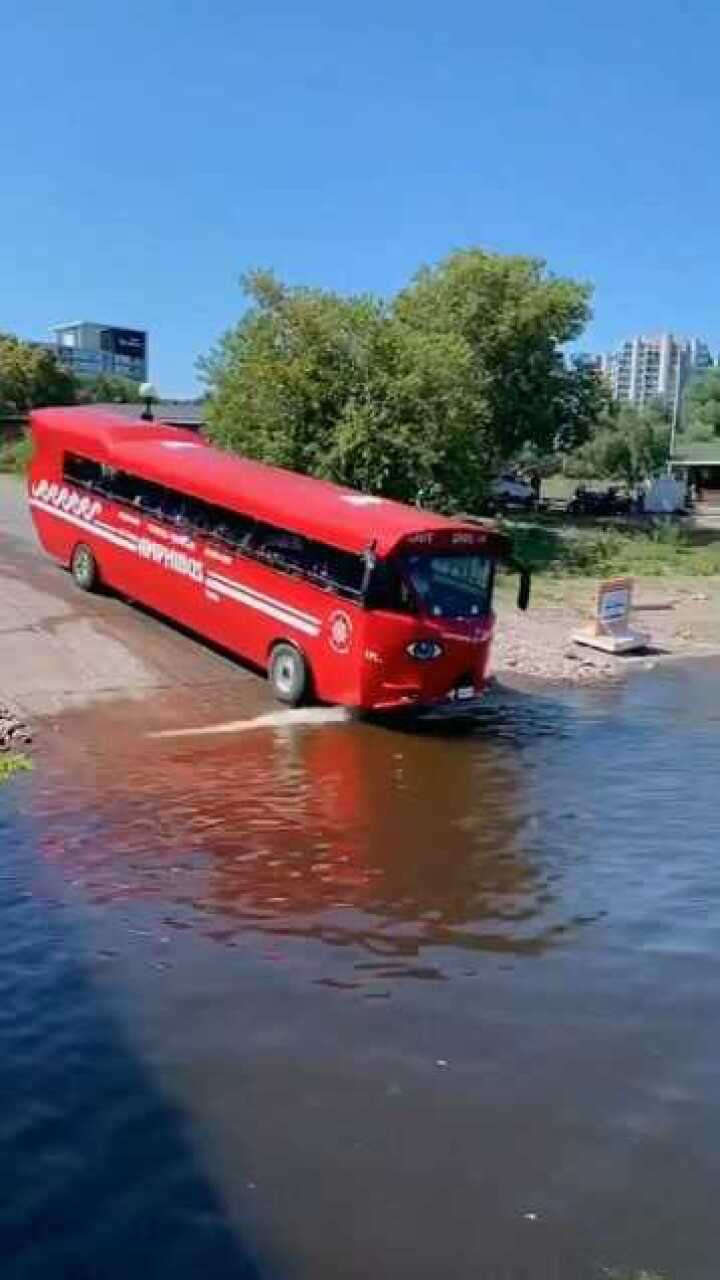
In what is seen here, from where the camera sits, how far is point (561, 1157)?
6.65 m

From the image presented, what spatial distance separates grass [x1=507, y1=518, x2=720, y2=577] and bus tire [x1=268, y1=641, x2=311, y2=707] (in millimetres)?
15072

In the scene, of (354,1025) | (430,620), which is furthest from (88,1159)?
(430,620)

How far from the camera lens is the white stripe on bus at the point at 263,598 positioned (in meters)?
17.8

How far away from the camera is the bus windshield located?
1684 cm

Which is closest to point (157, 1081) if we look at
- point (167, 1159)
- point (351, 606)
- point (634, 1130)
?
point (167, 1159)

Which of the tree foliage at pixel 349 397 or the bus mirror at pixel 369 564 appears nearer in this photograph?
the bus mirror at pixel 369 564

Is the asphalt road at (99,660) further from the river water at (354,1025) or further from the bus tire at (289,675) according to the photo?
the river water at (354,1025)

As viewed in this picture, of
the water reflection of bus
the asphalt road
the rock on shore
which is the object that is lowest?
the water reflection of bus

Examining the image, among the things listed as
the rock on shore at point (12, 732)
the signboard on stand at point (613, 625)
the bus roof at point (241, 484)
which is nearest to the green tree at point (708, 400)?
the signboard on stand at point (613, 625)

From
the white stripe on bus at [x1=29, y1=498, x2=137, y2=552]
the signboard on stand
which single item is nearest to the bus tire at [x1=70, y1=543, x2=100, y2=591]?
the white stripe on bus at [x1=29, y1=498, x2=137, y2=552]

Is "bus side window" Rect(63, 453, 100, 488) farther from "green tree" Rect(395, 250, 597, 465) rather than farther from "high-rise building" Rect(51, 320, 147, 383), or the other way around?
"high-rise building" Rect(51, 320, 147, 383)

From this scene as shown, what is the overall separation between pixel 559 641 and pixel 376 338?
10.5 metres

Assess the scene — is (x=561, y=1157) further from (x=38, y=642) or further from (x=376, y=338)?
(x=376, y=338)

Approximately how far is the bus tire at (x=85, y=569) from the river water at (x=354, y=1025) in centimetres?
790
